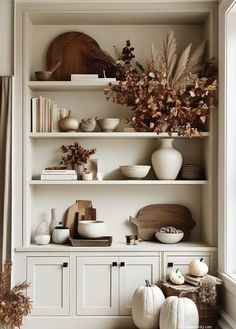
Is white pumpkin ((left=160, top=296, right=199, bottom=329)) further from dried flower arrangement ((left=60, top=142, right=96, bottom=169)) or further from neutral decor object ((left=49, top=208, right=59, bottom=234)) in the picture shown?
dried flower arrangement ((left=60, top=142, right=96, bottom=169))

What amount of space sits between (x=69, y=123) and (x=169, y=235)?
1.24m

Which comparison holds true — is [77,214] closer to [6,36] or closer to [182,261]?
[182,261]

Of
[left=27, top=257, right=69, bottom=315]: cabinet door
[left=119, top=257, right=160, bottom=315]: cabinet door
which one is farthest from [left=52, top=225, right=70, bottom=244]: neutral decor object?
[left=119, top=257, right=160, bottom=315]: cabinet door

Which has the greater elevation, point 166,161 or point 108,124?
point 108,124

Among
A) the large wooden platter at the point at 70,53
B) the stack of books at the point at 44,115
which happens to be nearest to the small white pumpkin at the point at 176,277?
the stack of books at the point at 44,115

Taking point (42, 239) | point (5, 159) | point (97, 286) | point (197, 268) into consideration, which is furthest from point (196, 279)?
point (5, 159)

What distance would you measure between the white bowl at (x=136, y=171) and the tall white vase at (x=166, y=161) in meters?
0.09

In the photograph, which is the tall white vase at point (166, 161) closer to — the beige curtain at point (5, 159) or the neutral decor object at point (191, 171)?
the neutral decor object at point (191, 171)

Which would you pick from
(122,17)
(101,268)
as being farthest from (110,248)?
(122,17)

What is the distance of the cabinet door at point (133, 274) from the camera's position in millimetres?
4027

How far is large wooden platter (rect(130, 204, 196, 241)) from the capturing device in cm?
434

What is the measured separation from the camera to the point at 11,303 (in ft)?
12.0

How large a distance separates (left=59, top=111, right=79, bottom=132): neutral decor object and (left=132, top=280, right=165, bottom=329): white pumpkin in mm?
1411

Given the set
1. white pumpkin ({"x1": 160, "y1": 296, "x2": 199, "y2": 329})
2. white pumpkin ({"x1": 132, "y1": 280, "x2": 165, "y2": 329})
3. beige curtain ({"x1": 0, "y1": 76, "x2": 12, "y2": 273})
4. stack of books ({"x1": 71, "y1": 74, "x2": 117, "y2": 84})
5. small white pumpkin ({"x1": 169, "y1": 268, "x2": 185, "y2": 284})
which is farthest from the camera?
stack of books ({"x1": 71, "y1": 74, "x2": 117, "y2": 84})
